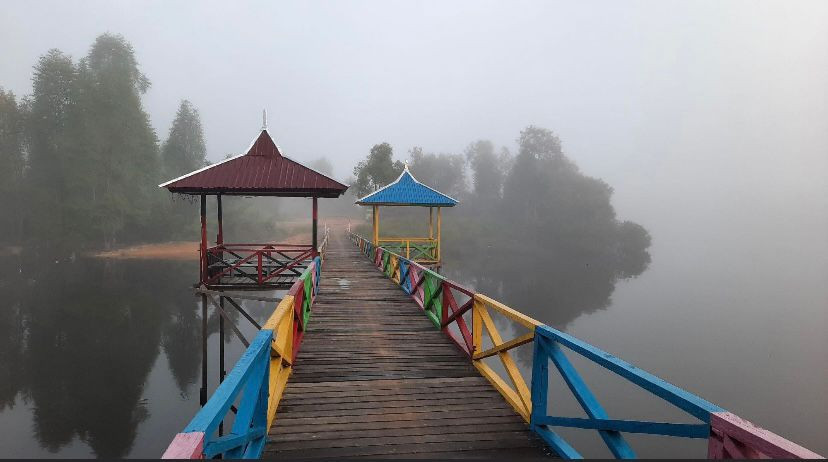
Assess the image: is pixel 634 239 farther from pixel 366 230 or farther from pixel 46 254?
pixel 46 254

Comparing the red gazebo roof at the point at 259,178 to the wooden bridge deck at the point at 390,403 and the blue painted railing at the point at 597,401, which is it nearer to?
the wooden bridge deck at the point at 390,403

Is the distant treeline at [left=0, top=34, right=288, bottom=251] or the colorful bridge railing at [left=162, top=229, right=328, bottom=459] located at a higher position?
the distant treeline at [left=0, top=34, right=288, bottom=251]

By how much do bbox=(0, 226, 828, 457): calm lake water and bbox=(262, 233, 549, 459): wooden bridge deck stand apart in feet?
24.2

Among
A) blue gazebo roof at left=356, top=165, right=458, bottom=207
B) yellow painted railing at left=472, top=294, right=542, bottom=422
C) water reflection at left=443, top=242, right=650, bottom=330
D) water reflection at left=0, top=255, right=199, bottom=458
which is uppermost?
blue gazebo roof at left=356, top=165, right=458, bottom=207

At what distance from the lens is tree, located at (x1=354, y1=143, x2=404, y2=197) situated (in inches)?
1800

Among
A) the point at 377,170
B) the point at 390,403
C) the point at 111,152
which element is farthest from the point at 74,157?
the point at 390,403

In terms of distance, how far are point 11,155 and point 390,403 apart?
166ft

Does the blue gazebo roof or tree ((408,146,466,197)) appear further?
tree ((408,146,466,197))

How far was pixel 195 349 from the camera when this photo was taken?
668 inches

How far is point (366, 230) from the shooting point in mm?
49594

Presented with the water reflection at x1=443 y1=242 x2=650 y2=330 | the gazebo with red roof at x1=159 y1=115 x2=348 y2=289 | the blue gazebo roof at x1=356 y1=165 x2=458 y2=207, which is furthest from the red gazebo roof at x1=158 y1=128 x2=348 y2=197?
the water reflection at x1=443 y1=242 x2=650 y2=330

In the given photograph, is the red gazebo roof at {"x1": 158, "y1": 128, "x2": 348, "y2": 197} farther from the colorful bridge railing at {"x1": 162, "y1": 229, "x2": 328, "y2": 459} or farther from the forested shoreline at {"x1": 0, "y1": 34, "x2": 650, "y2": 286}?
the forested shoreline at {"x1": 0, "y1": 34, "x2": 650, "y2": 286}

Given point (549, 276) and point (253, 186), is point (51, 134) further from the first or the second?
point (549, 276)

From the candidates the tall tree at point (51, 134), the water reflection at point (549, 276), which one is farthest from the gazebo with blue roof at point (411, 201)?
the tall tree at point (51, 134)
